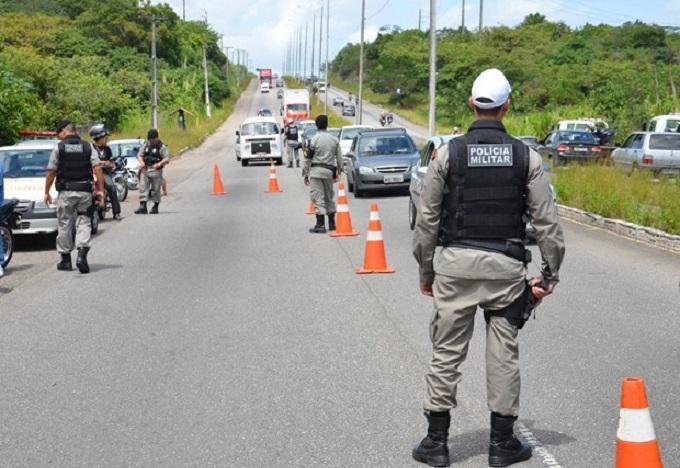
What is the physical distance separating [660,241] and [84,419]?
10.7 m

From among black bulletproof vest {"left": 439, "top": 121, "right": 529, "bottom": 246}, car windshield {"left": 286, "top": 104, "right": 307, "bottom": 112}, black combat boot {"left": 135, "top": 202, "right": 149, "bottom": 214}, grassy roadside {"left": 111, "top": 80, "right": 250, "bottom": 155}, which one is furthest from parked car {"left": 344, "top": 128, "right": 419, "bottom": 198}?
car windshield {"left": 286, "top": 104, "right": 307, "bottom": 112}

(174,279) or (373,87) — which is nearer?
(174,279)

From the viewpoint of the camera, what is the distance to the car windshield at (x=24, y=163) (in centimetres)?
1698

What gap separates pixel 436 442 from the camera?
526 cm

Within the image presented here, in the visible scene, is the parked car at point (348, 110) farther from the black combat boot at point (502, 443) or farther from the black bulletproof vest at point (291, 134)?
the black combat boot at point (502, 443)

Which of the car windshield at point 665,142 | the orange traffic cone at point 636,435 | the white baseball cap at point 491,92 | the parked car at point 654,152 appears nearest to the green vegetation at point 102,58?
the parked car at point 654,152

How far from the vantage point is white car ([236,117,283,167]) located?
43.9 m

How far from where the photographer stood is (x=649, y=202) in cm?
1766

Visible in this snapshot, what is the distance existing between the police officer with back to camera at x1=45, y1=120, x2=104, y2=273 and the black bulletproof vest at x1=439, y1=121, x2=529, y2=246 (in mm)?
8268

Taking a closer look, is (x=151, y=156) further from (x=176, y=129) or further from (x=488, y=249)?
(x=176, y=129)

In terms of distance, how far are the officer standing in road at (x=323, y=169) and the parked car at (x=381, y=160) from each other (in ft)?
26.7

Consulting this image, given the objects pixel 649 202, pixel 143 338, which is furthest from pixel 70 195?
pixel 649 202

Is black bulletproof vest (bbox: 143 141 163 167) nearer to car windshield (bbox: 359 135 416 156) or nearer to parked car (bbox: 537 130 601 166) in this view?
car windshield (bbox: 359 135 416 156)

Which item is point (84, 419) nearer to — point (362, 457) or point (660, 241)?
point (362, 457)
